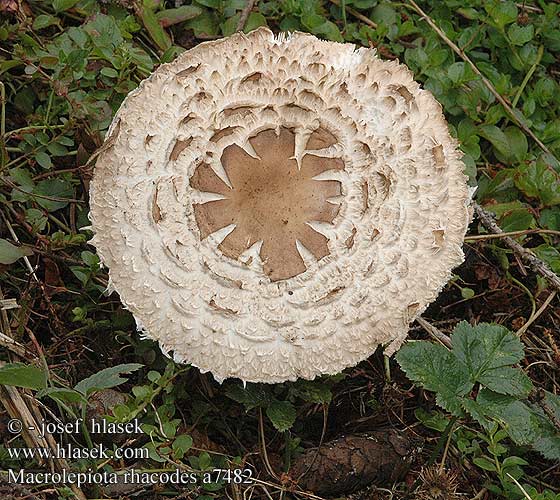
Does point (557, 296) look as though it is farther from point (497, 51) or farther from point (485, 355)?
point (497, 51)

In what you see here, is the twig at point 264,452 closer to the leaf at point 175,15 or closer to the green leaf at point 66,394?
the green leaf at point 66,394

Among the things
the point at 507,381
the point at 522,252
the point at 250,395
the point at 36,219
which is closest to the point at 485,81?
the point at 522,252

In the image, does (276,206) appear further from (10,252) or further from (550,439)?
(550,439)

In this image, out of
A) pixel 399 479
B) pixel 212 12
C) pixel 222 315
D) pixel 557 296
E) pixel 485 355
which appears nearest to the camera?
pixel 222 315

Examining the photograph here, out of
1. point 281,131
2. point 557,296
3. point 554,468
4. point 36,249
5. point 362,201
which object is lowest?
point 554,468

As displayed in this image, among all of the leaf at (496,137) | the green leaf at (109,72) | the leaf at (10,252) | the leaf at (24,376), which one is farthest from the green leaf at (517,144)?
the leaf at (24,376)

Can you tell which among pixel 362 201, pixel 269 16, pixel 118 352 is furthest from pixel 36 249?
pixel 269 16
